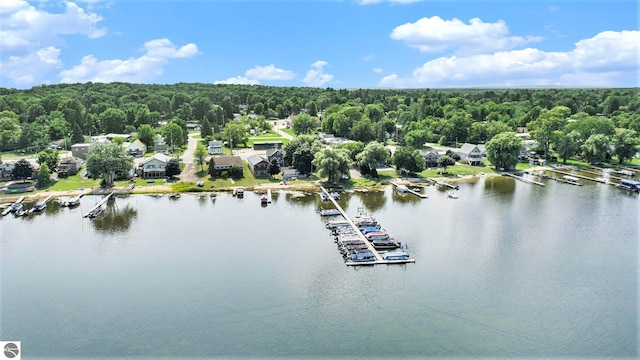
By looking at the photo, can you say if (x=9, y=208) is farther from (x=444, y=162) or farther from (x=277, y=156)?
(x=444, y=162)

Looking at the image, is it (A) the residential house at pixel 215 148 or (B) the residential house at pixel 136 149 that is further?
(A) the residential house at pixel 215 148

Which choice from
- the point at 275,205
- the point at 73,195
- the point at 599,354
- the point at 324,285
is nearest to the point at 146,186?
the point at 73,195

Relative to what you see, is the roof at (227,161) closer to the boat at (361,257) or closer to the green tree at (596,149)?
the boat at (361,257)

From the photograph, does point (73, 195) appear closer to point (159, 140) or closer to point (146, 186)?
point (146, 186)

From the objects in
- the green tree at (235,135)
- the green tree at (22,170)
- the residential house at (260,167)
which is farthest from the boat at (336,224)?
the green tree at (235,135)

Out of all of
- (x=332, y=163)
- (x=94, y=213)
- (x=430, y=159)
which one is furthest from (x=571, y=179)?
(x=94, y=213)
